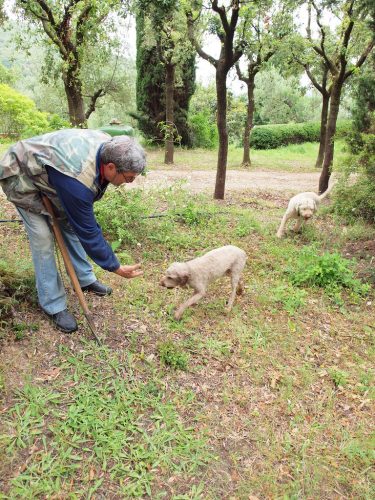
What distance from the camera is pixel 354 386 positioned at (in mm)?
3561

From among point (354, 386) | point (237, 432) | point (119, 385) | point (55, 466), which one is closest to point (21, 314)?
point (119, 385)

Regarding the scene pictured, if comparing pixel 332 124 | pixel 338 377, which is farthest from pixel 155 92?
pixel 338 377

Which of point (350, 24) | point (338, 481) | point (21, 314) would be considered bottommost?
point (338, 481)

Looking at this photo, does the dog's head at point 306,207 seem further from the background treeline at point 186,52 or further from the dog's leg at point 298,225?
the background treeline at point 186,52

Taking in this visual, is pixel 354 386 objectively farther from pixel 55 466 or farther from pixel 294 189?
pixel 294 189

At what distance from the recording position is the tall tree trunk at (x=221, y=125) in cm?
801

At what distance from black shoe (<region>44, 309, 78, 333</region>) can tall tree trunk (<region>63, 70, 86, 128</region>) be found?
7.88 meters

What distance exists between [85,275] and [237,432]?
2.14 metres

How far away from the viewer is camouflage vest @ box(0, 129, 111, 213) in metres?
2.77

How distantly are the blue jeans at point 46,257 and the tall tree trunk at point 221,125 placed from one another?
223 inches

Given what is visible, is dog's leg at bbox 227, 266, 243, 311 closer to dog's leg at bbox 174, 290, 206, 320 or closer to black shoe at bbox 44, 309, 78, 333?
dog's leg at bbox 174, 290, 206, 320

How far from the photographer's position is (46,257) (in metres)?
3.24

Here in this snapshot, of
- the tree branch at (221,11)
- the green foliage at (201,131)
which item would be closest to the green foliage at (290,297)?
the tree branch at (221,11)

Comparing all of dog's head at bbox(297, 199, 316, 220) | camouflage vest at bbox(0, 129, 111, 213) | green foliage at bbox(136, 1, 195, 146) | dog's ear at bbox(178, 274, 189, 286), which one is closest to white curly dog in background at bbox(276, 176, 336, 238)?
dog's head at bbox(297, 199, 316, 220)
